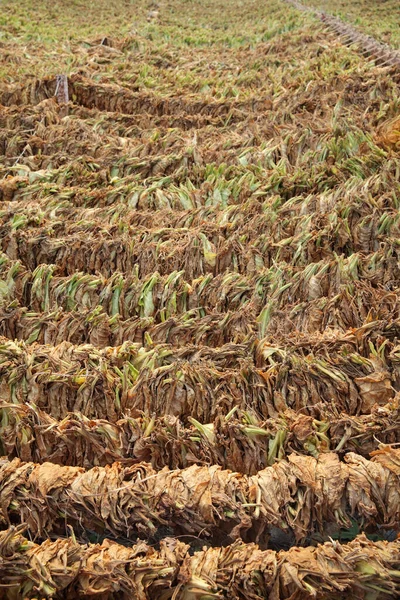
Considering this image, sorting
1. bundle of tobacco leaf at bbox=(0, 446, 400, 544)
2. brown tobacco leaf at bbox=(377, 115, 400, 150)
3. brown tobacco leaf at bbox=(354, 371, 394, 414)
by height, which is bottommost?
bundle of tobacco leaf at bbox=(0, 446, 400, 544)

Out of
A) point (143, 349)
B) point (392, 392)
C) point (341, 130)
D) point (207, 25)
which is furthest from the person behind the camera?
point (207, 25)

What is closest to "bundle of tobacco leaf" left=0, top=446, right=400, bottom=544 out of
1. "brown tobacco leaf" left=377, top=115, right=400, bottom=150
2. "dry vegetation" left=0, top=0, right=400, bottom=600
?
"dry vegetation" left=0, top=0, right=400, bottom=600

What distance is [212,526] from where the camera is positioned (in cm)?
322

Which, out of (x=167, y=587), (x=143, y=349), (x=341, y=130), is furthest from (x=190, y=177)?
(x=167, y=587)

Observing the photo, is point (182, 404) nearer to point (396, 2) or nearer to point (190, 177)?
point (190, 177)

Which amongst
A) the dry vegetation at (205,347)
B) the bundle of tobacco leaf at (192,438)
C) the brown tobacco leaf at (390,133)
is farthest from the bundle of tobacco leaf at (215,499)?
the brown tobacco leaf at (390,133)

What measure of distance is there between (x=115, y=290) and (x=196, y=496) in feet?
6.60

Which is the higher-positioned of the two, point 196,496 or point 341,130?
point 341,130

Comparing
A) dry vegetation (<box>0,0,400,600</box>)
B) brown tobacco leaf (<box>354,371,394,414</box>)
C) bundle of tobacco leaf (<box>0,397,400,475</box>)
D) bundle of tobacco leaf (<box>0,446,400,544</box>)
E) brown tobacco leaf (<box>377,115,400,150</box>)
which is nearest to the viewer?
dry vegetation (<box>0,0,400,600</box>)

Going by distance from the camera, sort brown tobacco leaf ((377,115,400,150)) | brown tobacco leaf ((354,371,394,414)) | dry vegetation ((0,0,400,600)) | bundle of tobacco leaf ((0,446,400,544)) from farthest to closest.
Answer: brown tobacco leaf ((377,115,400,150))
brown tobacco leaf ((354,371,394,414))
bundle of tobacco leaf ((0,446,400,544))
dry vegetation ((0,0,400,600))

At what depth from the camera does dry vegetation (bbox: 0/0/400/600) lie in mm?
2957

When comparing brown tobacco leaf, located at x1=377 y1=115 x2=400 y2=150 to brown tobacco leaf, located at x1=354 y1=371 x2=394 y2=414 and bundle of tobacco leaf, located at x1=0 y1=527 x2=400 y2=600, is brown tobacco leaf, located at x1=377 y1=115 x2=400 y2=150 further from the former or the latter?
bundle of tobacco leaf, located at x1=0 y1=527 x2=400 y2=600

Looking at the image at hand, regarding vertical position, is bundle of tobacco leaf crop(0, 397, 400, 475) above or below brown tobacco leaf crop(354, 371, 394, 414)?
below

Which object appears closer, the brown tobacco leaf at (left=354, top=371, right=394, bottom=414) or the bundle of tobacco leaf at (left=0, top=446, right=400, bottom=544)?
the bundle of tobacco leaf at (left=0, top=446, right=400, bottom=544)
